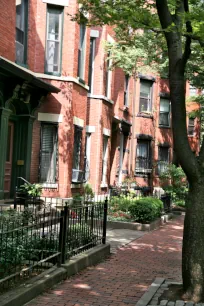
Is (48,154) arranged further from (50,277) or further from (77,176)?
(50,277)

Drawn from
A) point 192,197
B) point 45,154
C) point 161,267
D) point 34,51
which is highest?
point 34,51

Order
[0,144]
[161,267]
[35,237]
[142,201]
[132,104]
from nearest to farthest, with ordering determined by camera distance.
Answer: [35,237] < [161,267] < [0,144] < [142,201] < [132,104]

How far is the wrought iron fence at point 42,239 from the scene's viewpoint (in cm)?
578

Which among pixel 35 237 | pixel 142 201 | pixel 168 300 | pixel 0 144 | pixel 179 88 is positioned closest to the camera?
pixel 168 300

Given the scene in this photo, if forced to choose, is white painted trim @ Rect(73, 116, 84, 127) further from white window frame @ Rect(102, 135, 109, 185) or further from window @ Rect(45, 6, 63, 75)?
white window frame @ Rect(102, 135, 109, 185)

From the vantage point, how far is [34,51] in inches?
589

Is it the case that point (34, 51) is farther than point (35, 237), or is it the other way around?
point (34, 51)

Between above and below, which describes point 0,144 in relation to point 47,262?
above

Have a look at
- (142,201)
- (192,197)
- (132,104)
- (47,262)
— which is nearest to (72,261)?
(47,262)

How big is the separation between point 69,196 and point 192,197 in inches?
380

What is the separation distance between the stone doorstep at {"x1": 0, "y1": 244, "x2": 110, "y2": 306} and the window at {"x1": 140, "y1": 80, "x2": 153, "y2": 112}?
19.4 metres

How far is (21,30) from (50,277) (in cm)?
1007

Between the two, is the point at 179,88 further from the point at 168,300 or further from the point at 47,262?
the point at 47,262

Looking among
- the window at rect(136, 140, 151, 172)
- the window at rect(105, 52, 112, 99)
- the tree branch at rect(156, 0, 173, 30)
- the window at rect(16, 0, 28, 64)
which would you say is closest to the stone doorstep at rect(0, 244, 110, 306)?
the tree branch at rect(156, 0, 173, 30)
